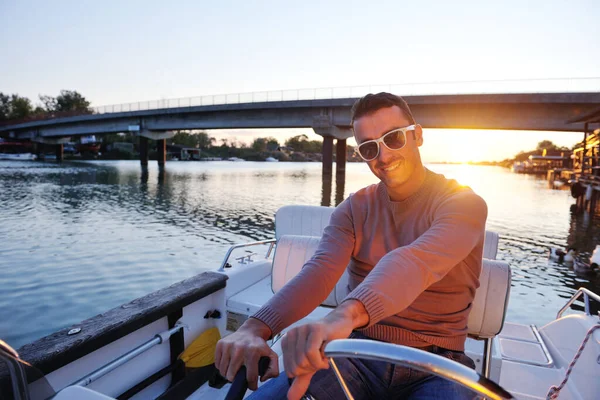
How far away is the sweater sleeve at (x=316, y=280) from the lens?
1.80m

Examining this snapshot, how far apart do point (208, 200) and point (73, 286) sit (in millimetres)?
14330

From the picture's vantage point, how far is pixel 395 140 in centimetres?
221

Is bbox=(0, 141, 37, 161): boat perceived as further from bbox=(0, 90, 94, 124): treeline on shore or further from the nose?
the nose

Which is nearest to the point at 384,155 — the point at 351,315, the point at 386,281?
the point at 386,281

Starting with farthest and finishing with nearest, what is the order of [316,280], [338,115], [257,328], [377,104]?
[338,115]
[377,104]
[316,280]
[257,328]

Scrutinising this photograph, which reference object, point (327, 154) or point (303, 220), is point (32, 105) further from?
point (303, 220)

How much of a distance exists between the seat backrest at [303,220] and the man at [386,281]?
344 centimetres

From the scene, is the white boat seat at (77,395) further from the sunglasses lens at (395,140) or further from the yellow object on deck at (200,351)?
the yellow object on deck at (200,351)

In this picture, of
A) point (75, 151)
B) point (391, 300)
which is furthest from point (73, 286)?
point (75, 151)

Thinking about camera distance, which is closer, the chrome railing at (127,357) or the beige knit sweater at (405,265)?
the beige knit sweater at (405,265)

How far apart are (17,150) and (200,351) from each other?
10052 centimetres

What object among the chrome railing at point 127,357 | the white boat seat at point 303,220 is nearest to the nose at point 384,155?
the chrome railing at point 127,357

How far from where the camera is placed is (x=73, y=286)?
26.0 ft

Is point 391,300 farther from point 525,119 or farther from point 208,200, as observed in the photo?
point 525,119
